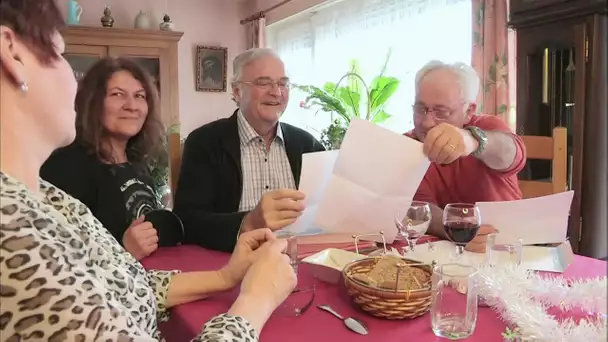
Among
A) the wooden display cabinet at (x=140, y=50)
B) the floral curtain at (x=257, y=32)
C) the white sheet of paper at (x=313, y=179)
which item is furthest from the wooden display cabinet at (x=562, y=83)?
the floral curtain at (x=257, y=32)

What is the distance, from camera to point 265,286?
0.90 meters

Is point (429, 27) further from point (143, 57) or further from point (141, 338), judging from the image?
point (141, 338)

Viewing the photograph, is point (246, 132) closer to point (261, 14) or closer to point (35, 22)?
point (35, 22)

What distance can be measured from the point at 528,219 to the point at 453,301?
0.46m

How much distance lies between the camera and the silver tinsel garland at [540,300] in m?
0.75

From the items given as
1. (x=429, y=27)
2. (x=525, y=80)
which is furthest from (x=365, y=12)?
(x=525, y=80)

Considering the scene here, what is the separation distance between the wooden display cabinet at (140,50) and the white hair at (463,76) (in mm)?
2836

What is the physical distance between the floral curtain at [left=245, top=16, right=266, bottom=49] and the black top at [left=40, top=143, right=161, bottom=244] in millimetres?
3527

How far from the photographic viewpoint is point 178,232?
150 centimetres

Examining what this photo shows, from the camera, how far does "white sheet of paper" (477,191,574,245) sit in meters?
1.21

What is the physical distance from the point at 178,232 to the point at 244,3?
431 cm

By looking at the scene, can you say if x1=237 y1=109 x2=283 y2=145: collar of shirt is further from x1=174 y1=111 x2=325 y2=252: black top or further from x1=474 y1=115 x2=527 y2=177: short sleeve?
x1=474 y1=115 x2=527 y2=177: short sleeve

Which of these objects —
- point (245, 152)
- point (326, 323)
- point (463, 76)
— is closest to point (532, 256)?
point (326, 323)

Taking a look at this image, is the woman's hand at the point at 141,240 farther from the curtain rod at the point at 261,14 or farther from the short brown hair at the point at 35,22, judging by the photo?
the curtain rod at the point at 261,14
